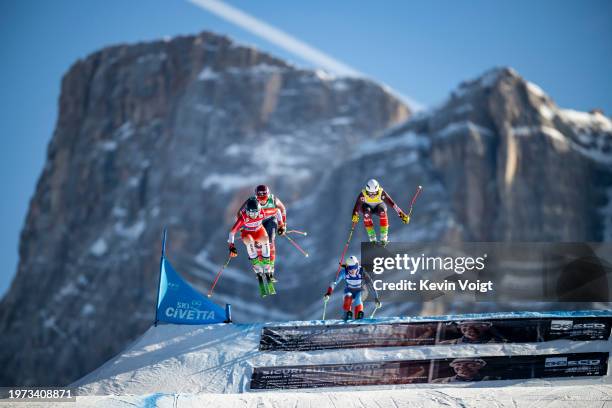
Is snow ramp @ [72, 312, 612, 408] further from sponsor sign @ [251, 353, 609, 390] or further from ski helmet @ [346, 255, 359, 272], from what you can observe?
ski helmet @ [346, 255, 359, 272]

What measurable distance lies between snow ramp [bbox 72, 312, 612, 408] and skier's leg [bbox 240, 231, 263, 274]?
64.6 inches

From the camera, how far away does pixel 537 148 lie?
9162 centimetres

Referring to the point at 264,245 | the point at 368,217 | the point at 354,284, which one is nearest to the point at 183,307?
the point at 264,245

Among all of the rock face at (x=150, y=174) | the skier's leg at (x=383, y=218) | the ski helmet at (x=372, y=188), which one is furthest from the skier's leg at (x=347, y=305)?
the rock face at (x=150, y=174)

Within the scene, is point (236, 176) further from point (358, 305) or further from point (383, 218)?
point (358, 305)

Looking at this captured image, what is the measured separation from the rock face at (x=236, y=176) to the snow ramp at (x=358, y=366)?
53.2 m

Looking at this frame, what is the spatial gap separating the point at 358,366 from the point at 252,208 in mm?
4986

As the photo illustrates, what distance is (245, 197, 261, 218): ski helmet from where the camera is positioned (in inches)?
763

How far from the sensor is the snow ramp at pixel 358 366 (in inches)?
647

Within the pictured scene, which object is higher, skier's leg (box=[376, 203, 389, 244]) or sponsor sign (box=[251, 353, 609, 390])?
skier's leg (box=[376, 203, 389, 244])

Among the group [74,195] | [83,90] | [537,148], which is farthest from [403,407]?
[83,90]

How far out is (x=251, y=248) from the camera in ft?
65.9

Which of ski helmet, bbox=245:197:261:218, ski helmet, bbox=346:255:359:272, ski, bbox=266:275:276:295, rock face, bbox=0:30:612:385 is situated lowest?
ski, bbox=266:275:276:295

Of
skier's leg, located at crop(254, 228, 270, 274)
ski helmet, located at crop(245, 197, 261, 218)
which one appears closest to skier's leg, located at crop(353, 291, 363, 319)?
skier's leg, located at crop(254, 228, 270, 274)
